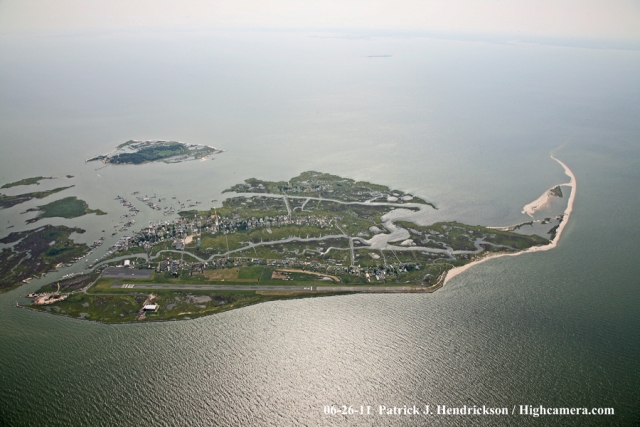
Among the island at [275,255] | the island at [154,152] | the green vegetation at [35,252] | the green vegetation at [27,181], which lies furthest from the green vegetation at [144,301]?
the island at [154,152]

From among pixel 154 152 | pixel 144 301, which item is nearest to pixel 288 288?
pixel 144 301

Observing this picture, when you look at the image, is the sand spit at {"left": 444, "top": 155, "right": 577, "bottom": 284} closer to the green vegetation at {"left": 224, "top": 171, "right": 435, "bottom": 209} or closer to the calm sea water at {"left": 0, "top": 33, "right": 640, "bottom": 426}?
the calm sea water at {"left": 0, "top": 33, "right": 640, "bottom": 426}

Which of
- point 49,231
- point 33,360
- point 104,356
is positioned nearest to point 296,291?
point 104,356

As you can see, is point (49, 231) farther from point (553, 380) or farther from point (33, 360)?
point (553, 380)

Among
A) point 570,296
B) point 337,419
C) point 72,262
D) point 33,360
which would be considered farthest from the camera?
point 72,262

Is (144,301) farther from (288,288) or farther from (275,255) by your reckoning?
(275,255)

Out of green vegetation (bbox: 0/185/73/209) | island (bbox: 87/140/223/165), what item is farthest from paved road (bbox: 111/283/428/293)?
island (bbox: 87/140/223/165)
